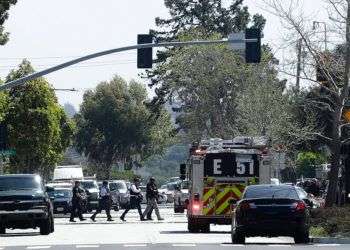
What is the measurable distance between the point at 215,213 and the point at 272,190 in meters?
7.06

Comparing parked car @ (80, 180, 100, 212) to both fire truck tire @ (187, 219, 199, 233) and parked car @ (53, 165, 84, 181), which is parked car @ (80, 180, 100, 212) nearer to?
parked car @ (53, 165, 84, 181)

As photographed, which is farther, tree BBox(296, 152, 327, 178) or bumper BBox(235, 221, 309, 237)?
tree BBox(296, 152, 327, 178)

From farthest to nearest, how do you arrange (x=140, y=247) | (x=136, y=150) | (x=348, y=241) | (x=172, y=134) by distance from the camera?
1. (x=136, y=150)
2. (x=172, y=134)
3. (x=348, y=241)
4. (x=140, y=247)

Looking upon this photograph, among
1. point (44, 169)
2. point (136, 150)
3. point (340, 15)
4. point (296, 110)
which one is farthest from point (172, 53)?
point (340, 15)

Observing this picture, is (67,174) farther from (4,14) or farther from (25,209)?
(25,209)

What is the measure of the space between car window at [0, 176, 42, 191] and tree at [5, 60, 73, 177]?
3893cm

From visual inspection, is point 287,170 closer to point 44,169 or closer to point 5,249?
point 44,169

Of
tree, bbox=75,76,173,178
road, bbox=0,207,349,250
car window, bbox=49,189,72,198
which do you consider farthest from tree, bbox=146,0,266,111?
road, bbox=0,207,349,250

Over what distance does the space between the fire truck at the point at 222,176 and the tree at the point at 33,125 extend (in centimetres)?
3985

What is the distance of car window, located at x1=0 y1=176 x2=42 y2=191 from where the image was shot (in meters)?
37.6

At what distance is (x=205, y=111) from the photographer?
8550cm

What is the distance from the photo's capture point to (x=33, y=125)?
3132 inches

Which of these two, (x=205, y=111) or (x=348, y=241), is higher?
(x=205, y=111)

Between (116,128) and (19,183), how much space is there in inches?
3145
